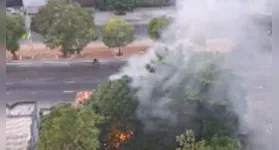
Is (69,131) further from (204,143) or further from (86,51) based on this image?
(86,51)

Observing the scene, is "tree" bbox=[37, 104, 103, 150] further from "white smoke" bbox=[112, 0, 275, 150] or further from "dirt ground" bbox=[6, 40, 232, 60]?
"dirt ground" bbox=[6, 40, 232, 60]

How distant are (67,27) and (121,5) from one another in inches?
202

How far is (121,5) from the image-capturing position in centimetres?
2122

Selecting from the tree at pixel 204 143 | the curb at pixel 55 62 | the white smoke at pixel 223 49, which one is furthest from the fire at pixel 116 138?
the curb at pixel 55 62

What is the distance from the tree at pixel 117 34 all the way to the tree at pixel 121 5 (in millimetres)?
3964

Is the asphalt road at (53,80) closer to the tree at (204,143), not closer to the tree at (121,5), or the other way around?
the tree at (121,5)

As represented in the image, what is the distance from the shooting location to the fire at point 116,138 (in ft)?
35.5

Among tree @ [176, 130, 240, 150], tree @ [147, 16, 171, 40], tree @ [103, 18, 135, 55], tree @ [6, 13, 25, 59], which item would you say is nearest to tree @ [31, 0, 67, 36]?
tree @ [6, 13, 25, 59]

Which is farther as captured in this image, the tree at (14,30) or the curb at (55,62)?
the curb at (55,62)

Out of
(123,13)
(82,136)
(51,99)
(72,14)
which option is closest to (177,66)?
(82,136)

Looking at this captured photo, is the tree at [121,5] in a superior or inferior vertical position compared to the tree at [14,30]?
superior

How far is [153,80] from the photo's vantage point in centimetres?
1096

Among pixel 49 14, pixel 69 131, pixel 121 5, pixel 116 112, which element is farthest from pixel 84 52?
pixel 69 131

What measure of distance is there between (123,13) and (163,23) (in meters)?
4.86
